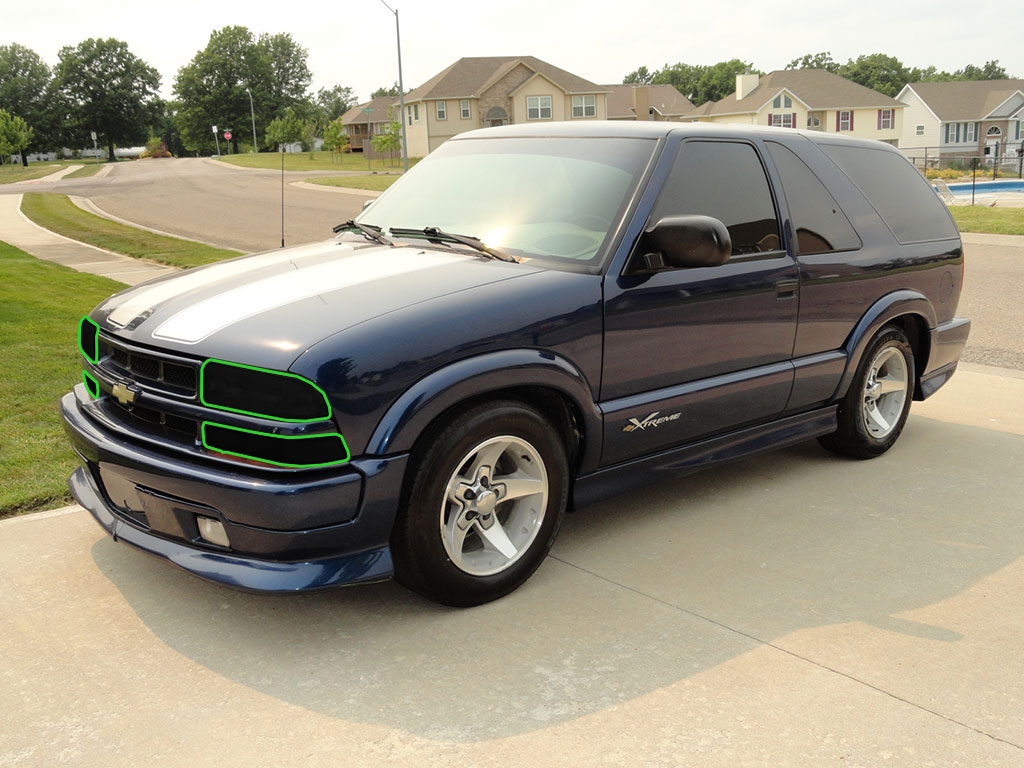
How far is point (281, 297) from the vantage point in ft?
12.0

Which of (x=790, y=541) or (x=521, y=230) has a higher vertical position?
(x=521, y=230)

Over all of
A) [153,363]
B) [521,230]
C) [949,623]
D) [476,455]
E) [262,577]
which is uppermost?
[521,230]

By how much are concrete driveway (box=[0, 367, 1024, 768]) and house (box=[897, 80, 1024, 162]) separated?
77412 millimetres

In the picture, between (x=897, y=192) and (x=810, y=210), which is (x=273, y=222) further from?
(x=810, y=210)

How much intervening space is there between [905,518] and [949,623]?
3.54 feet

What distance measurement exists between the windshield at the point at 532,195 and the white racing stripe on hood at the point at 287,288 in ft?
1.14

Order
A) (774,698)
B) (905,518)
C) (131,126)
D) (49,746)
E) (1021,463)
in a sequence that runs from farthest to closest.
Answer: (131,126), (1021,463), (905,518), (774,698), (49,746)

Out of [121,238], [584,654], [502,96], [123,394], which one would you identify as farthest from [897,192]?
[502,96]

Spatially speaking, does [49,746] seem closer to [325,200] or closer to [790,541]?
[790,541]

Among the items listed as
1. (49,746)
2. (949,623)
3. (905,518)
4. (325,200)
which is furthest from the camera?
(325,200)

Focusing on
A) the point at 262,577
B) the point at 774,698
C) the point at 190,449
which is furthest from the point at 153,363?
the point at 774,698

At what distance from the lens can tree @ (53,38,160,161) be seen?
11906cm

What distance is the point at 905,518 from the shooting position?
4.64m

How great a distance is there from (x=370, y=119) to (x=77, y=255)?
283ft
